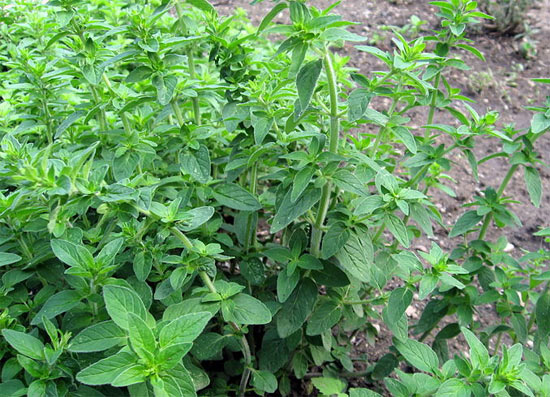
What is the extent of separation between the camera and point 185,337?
4.95 feet

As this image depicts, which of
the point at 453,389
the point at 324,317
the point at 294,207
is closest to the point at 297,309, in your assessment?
the point at 324,317

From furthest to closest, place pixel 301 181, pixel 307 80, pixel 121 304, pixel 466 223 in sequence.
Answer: pixel 466 223 < pixel 301 181 < pixel 307 80 < pixel 121 304

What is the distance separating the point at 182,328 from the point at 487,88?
15.7 feet

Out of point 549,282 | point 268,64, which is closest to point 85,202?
point 268,64

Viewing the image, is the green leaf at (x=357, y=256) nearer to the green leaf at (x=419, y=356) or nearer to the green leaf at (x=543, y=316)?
the green leaf at (x=419, y=356)

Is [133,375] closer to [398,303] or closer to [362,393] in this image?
[362,393]

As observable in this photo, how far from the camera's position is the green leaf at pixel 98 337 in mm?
1609

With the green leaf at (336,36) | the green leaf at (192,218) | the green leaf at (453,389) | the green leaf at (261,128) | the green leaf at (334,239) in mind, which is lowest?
the green leaf at (453,389)

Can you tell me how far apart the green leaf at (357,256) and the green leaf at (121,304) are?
879 mm

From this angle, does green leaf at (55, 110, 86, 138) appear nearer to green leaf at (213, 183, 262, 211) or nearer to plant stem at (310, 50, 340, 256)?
green leaf at (213, 183, 262, 211)

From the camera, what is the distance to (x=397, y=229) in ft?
6.53

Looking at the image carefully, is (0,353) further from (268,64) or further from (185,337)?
(268,64)

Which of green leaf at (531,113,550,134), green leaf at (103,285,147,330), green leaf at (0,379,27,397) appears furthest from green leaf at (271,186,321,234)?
green leaf at (0,379,27,397)

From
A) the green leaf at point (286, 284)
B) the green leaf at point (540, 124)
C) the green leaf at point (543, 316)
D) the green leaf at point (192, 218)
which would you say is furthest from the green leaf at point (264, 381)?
the green leaf at point (540, 124)
